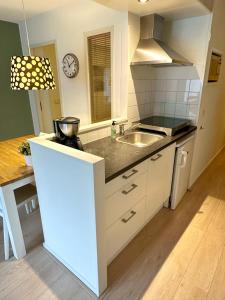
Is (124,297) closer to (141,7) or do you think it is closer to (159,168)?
(159,168)

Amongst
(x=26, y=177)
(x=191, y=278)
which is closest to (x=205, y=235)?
(x=191, y=278)

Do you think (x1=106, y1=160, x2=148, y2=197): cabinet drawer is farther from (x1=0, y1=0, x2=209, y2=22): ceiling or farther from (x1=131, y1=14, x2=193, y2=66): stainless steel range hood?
(x1=0, y1=0, x2=209, y2=22): ceiling

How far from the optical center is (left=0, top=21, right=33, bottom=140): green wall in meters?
3.41

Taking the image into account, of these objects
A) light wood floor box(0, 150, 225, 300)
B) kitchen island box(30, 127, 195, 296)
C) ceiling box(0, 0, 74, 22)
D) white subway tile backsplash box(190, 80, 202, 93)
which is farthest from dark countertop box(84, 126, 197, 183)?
ceiling box(0, 0, 74, 22)

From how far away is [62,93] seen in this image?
3.23m

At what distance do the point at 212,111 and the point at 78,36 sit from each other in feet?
7.25

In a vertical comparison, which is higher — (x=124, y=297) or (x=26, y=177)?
(x=26, y=177)

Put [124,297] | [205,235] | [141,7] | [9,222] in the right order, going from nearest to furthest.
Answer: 1. [124,297]
2. [9,222]
3. [141,7]
4. [205,235]

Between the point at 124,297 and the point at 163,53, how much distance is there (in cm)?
209

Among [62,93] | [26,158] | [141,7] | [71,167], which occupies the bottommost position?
[26,158]

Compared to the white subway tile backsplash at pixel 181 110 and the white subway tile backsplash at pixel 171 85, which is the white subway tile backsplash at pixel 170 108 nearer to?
the white subway tile backsplash at pixel 181 110

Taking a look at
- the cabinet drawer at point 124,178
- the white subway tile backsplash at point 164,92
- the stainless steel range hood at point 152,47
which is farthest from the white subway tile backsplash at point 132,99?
the cabinet drawer at point 124,178

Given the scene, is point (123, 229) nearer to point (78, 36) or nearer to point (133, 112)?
point (133, 112)

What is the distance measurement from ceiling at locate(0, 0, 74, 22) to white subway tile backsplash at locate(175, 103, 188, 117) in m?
1.96
